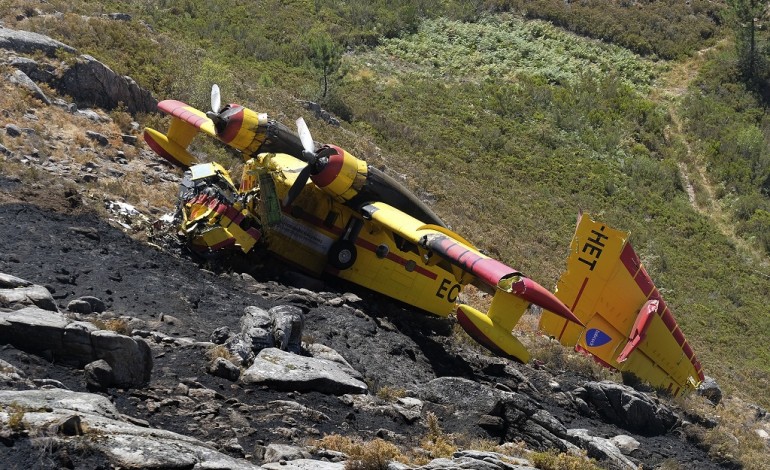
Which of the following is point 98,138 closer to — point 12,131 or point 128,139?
point 128,139

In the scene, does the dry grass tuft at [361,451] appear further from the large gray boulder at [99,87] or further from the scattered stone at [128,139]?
the large gray boulder at [99,87]

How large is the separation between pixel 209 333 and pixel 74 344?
10.2 feet

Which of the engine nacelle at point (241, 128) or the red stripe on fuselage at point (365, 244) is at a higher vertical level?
the engine nacelle at point (241, 128)

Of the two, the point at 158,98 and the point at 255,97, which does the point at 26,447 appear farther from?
the point at 255,97

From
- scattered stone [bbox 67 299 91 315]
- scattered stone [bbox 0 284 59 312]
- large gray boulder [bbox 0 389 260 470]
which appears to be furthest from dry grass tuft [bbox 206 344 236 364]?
large gray boulder [bbox 0 389 260 470]

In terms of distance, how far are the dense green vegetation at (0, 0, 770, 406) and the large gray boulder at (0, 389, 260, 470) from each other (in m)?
19.6

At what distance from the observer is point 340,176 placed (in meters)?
18.9

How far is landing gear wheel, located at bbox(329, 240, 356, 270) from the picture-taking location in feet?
65.0

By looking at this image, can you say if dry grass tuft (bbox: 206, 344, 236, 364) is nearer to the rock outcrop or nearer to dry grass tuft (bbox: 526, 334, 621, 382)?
dry grass tuft (bbox: 526, 334, 621, 382)

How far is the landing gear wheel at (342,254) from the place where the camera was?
19.8m

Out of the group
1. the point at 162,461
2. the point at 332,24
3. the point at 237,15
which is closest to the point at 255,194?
the point at 162,461

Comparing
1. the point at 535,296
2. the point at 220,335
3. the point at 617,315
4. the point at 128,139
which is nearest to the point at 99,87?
the point at 128,139

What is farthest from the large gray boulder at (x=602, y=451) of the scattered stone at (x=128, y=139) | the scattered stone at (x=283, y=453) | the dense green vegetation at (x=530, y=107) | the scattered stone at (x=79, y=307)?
the scattered stone at (x=128, y=139)

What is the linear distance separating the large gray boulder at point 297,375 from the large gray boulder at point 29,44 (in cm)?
1545
